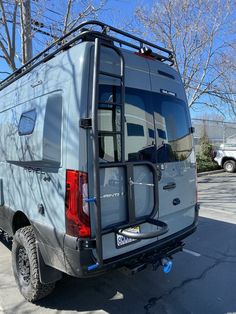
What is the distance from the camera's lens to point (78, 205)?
3.07 m

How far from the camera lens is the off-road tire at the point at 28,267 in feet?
12.1

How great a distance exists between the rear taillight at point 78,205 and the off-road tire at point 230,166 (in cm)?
1666

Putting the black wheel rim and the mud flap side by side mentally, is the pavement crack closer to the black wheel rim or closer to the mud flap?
the mud flap

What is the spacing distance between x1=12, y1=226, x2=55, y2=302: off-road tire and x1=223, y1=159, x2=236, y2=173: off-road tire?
1611 centimetres

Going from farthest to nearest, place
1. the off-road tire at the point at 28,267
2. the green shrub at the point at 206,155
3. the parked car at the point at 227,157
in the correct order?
1. the green shrub at the point at 206,155
2. the parked car at the point at 227,157
3. the off-road tire at the point at 28,267

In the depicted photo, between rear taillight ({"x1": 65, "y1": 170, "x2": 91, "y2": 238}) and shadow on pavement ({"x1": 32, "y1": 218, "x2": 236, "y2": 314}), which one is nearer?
rear taillight ({"x1": 65, "y1": 170, "x2": 91, "y2": 238})

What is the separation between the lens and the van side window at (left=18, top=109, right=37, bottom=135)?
148 inches

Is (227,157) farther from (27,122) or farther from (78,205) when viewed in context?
(78,205)

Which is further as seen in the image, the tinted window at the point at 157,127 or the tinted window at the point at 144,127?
the tinted window at the point at 157,127

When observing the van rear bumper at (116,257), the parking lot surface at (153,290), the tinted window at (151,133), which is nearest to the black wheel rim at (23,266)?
the parking lot surface at (153,290)

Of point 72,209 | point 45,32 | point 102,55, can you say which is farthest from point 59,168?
point 45,32

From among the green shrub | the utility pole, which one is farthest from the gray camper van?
the green shrub

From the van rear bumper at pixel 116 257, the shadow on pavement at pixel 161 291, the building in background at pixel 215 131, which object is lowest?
the shadow on pavement at pixel 161 291

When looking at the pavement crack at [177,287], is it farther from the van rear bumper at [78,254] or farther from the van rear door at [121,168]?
the van rear door at [121,168]
